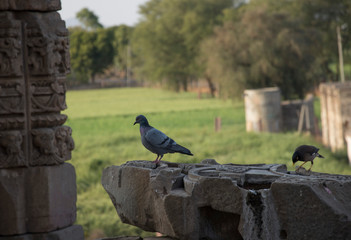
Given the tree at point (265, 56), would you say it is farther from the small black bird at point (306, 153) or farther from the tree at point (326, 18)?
the small black bird at point (306, 153)

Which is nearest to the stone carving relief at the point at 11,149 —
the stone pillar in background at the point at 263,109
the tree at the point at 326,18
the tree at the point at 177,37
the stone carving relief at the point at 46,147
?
the stone carving relief at the point at 46,147

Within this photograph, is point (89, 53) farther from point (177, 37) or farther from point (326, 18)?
point (326, 18)

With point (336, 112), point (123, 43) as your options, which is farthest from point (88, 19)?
point (336, 112)

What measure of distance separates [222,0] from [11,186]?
151 ft

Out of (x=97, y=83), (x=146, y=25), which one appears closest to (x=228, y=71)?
(x=146, y=25)

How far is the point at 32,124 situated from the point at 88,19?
6908 cm

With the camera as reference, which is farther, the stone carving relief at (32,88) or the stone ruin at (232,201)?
the stone carving relief at (32,88)

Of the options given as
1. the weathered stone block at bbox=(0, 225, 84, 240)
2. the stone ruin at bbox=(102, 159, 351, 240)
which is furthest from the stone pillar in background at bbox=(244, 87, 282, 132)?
the weathered stone block at bbox=(0, 225, 84, 240)

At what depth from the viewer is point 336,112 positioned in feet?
77.4

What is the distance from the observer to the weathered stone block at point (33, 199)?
16.6ft

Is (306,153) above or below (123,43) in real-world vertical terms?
below

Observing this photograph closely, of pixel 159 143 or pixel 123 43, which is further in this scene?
pixel 123 43

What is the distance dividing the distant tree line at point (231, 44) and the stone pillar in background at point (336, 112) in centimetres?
801

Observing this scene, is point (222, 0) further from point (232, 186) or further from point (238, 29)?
point (232, 186)
